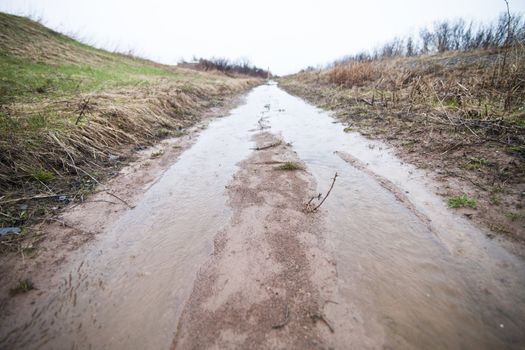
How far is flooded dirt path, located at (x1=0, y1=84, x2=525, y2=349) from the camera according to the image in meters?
1.56

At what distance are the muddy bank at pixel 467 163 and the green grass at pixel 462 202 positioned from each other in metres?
0.04

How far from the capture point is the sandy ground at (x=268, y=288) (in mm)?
1526

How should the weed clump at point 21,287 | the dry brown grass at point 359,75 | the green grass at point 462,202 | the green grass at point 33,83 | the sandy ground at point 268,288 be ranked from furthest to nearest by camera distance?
the dry brown grass at point 359,75, the green grass at point 33,83, the green grass at point 462,202, the weed clump at point 21,287, the sandy ground at point 268,288

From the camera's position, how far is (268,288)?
1861 millimetres

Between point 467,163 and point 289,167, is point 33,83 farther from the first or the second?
point 467,163

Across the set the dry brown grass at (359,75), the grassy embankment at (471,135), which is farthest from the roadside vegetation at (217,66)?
the grassy embankment at (471,135)

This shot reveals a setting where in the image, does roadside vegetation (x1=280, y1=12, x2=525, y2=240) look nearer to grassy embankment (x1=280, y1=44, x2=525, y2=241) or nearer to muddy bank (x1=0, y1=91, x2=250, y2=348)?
grassy embankment (x1=280, y1=44, x2=525, y2=241)

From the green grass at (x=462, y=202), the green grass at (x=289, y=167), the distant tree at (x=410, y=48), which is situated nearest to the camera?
the green grass at (x=462, y=202)

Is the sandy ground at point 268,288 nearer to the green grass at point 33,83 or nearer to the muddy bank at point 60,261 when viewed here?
the muddy bank at point 60,261

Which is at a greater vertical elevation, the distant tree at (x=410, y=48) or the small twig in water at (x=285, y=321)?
the distant tree at (x=410, y=48)

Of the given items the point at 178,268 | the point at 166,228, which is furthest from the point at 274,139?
the point at 178,268

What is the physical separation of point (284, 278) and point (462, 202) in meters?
2.35

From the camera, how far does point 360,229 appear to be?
2.57m

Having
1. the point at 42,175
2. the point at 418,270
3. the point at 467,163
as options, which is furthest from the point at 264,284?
the point at 467,163
